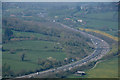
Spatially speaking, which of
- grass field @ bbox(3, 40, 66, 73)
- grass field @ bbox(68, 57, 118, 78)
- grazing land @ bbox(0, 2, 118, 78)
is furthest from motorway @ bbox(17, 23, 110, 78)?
grass field @ bbox(68, 57, 118, 78)

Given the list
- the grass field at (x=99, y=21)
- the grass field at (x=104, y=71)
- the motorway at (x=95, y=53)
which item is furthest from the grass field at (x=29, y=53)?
the grass field at (x=99, y=21)

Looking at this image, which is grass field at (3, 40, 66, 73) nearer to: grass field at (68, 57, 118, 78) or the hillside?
the hillside

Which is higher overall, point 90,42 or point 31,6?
point 31,6

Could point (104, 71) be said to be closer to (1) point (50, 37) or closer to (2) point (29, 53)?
(2) point (29, 53)

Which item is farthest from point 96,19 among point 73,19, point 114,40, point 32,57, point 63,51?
point 32,57

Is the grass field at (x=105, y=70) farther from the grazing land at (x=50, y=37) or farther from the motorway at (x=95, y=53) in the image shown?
the motorway at (x=95, y=53)

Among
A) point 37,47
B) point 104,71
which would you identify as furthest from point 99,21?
point 104,71

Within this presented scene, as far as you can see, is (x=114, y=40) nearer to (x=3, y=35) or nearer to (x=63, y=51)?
(x=63, y=51)

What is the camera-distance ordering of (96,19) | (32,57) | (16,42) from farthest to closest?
(96,19), (16,42), (32,57)

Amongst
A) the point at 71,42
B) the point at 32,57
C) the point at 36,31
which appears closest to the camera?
the point at 32,57
